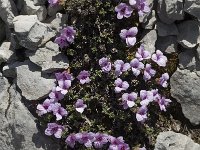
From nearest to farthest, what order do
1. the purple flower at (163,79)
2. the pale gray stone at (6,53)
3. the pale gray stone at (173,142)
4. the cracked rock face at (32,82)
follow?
the pale gray stone at (173,142)
the purple flower at (163,79)
the cracked rock face at (32,82)
the pale gray stone at (6,53)

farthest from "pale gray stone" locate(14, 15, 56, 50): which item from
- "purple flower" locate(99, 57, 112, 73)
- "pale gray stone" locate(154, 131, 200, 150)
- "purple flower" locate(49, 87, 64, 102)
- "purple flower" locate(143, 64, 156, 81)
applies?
"pale gray stone" locate(154, 131, 200, 150)

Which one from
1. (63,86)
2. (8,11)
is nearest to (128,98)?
(63,86)

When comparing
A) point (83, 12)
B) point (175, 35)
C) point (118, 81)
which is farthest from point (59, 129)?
point (175, 35)

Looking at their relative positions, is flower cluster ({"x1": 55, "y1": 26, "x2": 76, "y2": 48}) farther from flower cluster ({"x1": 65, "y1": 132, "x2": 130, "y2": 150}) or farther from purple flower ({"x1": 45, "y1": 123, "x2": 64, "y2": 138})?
flower cluster ({"x1": 65, "y1": 132, "x2": 130, "y2": 150})

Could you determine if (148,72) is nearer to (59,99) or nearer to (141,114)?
(141,114)

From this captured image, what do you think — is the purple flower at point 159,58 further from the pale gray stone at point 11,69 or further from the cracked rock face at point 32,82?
the pale gray stone at point 11,69

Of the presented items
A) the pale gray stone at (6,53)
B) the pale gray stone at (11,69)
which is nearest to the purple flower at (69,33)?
the pale gray stone at (11,69)
